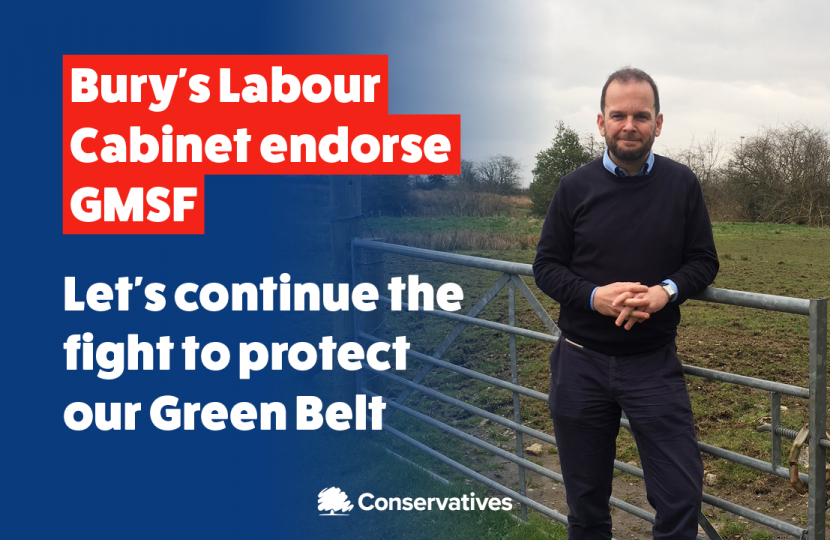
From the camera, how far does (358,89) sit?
256 inches

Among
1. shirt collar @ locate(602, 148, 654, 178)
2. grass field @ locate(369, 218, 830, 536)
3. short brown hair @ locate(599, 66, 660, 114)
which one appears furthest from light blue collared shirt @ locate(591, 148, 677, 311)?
grass field @ locate(369, 218, 830, 536)

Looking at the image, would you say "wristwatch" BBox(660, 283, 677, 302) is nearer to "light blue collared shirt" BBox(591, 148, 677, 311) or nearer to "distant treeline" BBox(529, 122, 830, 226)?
"light blue collared shirt" BBox(591, 148, 677, 311)

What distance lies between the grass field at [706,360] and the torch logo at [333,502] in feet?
1.90

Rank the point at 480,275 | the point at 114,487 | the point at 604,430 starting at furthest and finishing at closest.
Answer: the point at 480,275 → the point at 114,487 → the point at 604,430

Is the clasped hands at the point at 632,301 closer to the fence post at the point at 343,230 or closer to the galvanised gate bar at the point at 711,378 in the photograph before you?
the galvanised gate bar at the point at 711,378

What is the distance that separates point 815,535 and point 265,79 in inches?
213

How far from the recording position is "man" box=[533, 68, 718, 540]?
2.20 metres

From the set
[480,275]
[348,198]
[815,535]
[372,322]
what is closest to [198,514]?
[372,322]

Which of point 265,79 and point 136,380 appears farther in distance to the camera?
point 265,79

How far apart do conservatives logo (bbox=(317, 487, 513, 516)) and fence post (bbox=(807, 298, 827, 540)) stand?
165 centimetres

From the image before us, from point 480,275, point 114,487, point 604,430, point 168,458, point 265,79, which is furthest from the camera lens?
point 480,275

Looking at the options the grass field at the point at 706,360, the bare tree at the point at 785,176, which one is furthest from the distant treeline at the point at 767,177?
the grass field at the point at 706,360

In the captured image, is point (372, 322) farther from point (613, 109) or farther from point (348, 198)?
point (613, 109)

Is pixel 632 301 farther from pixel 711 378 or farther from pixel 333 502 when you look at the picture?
pixel 333 502
